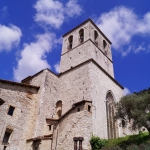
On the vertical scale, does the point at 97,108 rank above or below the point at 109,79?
below

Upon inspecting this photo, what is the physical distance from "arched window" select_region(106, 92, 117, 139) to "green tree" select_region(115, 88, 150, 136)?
348 cm

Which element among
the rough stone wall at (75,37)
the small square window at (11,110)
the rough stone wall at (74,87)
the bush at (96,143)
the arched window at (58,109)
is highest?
the rough stone wall at (75,37)

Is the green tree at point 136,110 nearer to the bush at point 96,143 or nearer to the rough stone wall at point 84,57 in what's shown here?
the bush at point 96,143

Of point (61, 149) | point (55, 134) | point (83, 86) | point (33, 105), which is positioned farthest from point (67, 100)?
point (61, 149)

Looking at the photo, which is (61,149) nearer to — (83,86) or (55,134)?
(55,134)

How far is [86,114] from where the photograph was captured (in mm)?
16109

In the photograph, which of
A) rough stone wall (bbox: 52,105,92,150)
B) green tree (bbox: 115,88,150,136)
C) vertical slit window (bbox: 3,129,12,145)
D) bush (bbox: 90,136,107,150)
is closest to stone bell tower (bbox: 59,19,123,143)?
rough stone wall (bbox: 52,105,92,150)

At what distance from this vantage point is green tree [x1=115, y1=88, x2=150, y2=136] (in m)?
14.1

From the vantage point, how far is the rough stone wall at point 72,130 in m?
15.0

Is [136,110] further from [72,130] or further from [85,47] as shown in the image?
[85,47]

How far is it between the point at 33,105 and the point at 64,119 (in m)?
4.23

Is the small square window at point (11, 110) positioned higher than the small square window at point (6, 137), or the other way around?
the small square window at point (11, 110)

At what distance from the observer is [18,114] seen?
17656 millimetres

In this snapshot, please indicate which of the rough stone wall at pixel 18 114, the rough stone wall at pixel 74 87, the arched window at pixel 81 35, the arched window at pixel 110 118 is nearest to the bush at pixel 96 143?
the arched window at pixel 110 118
